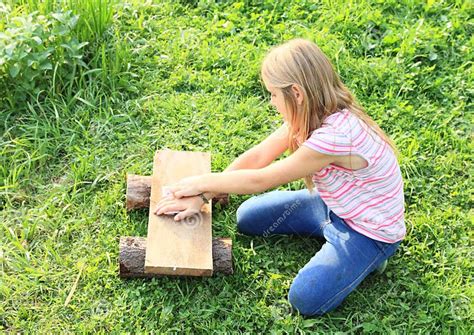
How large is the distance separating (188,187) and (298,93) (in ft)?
2.18

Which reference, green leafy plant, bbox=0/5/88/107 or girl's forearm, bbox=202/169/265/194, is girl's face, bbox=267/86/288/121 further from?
green leafy plant, bbox=0/5/88/107

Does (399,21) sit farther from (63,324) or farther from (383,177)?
(63,324)

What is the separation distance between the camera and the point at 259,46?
418cm

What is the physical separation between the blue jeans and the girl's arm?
1.05ft

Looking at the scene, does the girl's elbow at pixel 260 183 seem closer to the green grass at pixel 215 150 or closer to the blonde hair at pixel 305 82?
the blonde hair at pixel 305 82

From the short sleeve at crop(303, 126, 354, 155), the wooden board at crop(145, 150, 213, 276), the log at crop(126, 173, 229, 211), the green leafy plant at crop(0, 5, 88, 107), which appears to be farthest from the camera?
the green leafy plant at crop(0, 5, 88, 107)

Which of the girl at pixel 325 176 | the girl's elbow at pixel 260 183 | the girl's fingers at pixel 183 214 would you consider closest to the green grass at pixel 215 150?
the girl at pixel 325 176

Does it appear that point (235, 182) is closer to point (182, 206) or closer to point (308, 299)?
point (182, 206)

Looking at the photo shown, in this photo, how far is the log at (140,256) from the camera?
2.96 metres

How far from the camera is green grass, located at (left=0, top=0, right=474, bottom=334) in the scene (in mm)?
2949

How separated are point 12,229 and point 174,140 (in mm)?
986

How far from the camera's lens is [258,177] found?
288cm

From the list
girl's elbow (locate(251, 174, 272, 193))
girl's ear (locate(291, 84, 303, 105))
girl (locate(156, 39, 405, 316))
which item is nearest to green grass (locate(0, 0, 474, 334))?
girl (locate(156, 39, 405, 316))

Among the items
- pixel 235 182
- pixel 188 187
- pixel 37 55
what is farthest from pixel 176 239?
pixel 37 55
